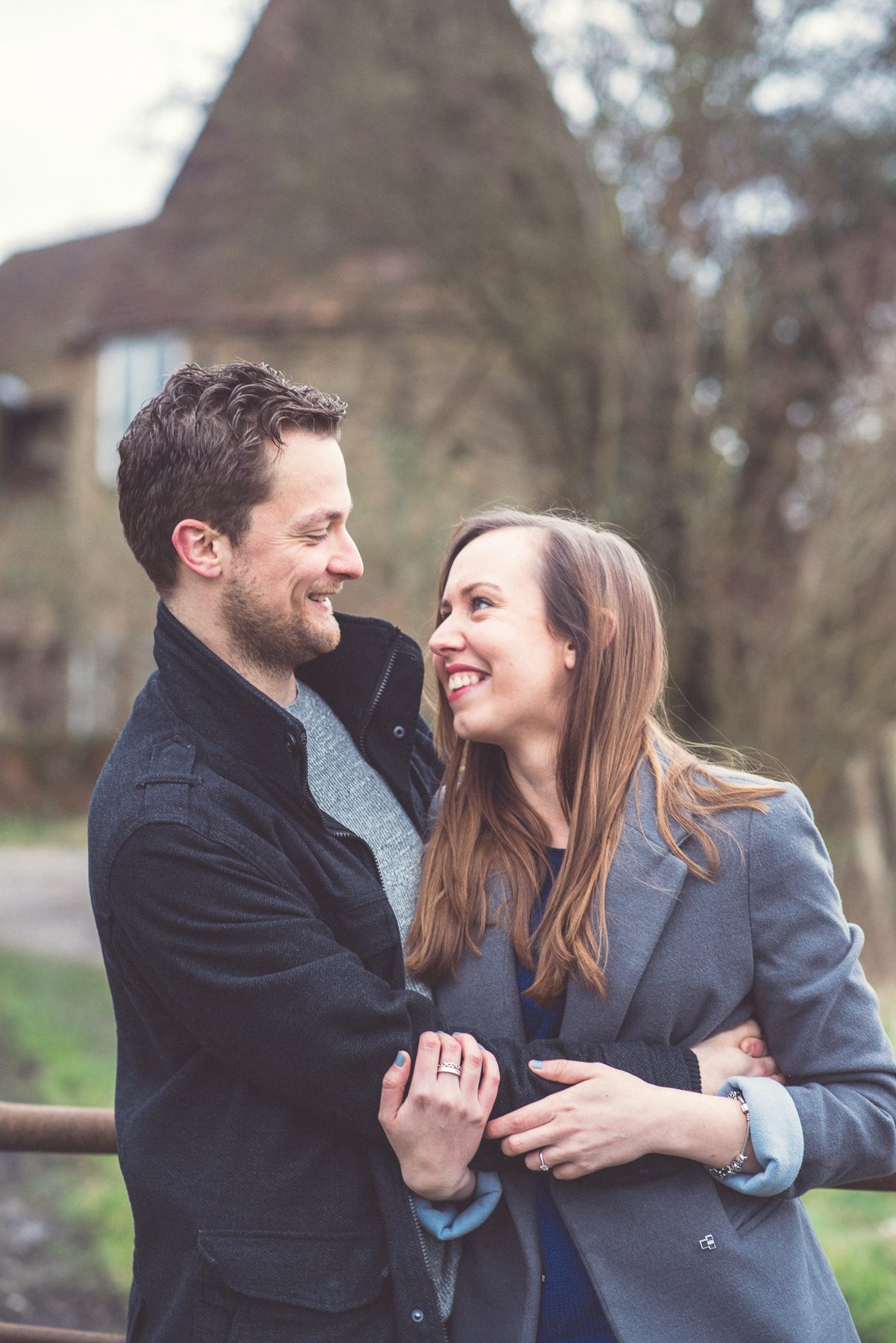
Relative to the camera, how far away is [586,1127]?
2.06 m

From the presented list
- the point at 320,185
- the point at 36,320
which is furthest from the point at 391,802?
the point at 36,320

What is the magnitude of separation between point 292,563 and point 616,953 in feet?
3.20

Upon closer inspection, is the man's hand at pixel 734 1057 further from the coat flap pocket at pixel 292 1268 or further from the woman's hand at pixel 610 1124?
the coat flap pocket at pixel 292 1268

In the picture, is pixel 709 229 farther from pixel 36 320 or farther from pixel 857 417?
pixel 36 320

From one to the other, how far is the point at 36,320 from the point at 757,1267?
30.2 metres

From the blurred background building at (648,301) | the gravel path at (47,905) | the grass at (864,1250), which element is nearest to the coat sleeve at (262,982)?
the grass at (864,1250)

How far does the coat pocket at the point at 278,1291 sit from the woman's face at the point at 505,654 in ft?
3.30

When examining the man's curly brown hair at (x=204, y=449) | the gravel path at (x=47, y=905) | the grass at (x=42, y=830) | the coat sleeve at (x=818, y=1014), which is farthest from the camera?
the grass at (x=42, y=830)

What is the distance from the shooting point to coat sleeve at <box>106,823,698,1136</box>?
6.63 ft

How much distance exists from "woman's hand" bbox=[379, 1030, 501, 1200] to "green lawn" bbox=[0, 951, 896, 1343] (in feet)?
9.19

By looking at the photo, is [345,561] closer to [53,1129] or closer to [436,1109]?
[436,1109]

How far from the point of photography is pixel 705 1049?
7.28 ft

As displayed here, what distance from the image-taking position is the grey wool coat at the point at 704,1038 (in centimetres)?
212

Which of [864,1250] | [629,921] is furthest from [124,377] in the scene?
[629,921]
